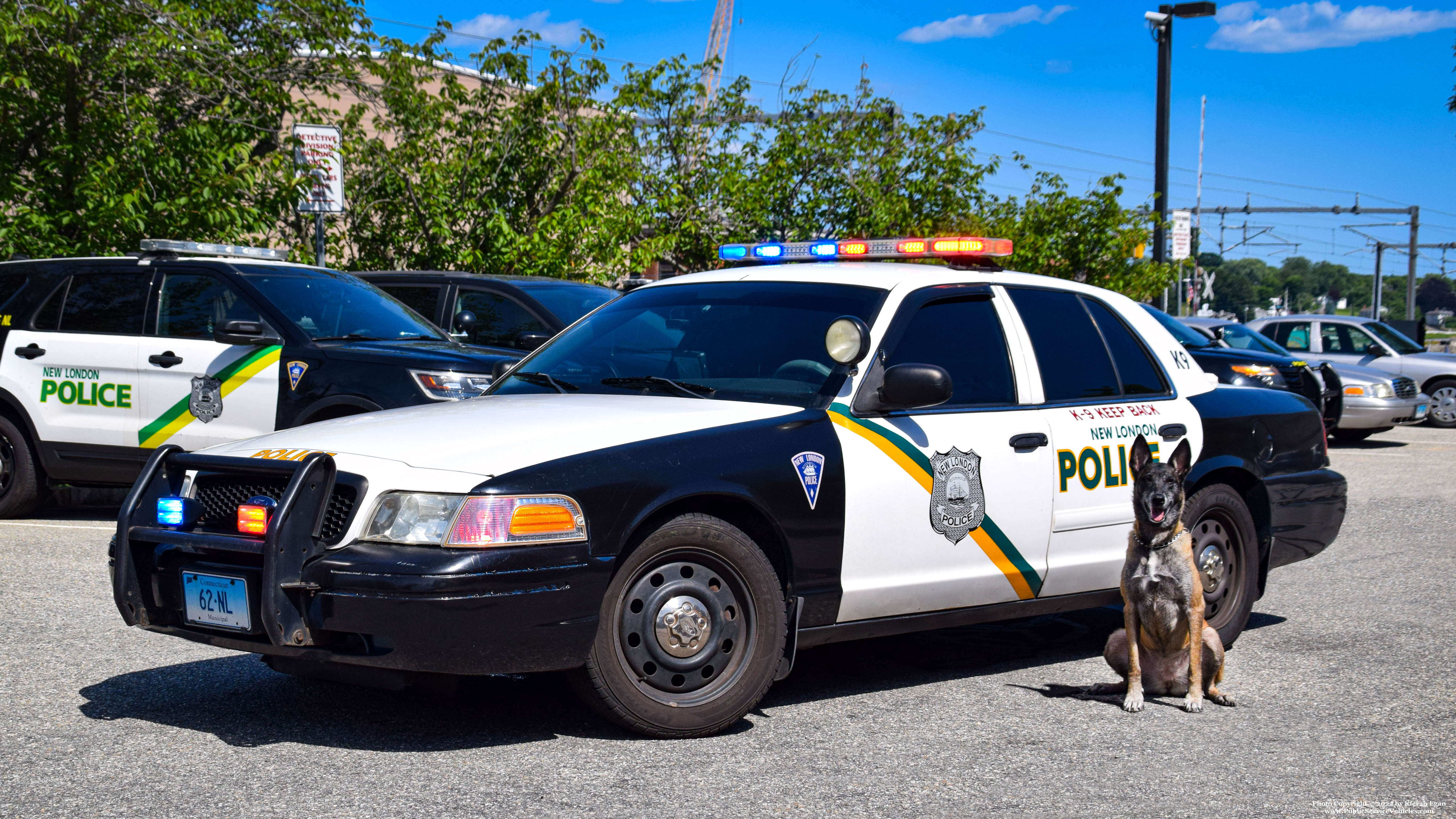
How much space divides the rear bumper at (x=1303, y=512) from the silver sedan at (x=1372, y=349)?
1546cm

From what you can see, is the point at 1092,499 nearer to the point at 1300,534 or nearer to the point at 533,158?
the point at 1300,534

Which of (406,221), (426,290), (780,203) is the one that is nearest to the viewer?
(426,290)

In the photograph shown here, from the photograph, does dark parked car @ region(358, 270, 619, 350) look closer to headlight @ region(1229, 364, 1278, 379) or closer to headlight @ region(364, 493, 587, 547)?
headlight @ region(364, 493, 587, 547)

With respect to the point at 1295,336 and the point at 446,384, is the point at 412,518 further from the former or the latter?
the point at 1295,336

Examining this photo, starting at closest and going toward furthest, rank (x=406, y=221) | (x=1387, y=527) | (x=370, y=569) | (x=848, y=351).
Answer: (x=370, y=569)
(x=848, y=351)
(x=1387, y=527)
(x=406, y=221)

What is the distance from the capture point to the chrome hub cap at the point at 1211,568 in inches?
249

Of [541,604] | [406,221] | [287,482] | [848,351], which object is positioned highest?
[406,221]

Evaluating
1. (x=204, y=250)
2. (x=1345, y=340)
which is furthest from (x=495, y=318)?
A: (x=1345, y=340)

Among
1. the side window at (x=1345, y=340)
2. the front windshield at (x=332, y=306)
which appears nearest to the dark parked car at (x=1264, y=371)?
the side window at (x=1345, y=340)

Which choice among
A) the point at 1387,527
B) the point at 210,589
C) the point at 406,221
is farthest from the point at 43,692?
the point at 406,221

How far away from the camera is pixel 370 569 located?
4.14 m

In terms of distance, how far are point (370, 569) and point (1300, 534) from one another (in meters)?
4.60

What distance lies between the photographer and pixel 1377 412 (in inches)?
737

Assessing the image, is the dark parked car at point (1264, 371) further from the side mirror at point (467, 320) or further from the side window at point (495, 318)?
the side mirror at point (467, 320)
